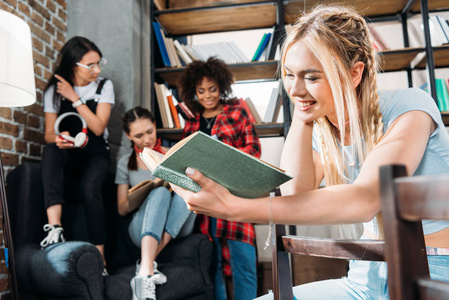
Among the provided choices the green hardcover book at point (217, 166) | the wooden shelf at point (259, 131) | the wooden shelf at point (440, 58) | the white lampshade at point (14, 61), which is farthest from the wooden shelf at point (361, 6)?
the green hardcover book at point (217, 166)

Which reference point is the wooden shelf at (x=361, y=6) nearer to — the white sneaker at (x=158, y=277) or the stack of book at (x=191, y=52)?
the stack of book at (x=191, y=52)

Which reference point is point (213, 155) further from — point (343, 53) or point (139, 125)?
point (139, 125)

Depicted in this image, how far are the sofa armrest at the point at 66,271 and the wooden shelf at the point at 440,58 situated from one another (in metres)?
2.50

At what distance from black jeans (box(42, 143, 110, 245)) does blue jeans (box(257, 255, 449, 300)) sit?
1.41m

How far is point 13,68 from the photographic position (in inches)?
58.0

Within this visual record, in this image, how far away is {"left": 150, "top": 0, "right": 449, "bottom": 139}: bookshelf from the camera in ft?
8.95

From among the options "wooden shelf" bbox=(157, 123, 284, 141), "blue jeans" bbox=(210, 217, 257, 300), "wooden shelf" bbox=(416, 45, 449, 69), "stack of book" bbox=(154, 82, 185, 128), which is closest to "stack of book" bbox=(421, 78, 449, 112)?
"wooden shelf" bbox=(416, 45, 449, 69)

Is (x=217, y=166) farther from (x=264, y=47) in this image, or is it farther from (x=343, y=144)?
(x=264, y=47)

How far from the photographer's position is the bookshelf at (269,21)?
2.73 meters

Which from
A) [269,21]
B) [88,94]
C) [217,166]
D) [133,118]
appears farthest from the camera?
[269,21]

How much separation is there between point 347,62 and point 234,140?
4.99 feet

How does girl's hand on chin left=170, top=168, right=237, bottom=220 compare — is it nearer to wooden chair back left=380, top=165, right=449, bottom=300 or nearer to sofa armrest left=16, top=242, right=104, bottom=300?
wooden chair back left=380, top=165, right=449, bottom=300

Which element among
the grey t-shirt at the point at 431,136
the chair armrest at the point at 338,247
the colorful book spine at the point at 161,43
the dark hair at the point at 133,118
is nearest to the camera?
the chair armrest at the point at 338,247

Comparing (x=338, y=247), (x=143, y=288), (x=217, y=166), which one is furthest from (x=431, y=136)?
(x=143, y=288)
